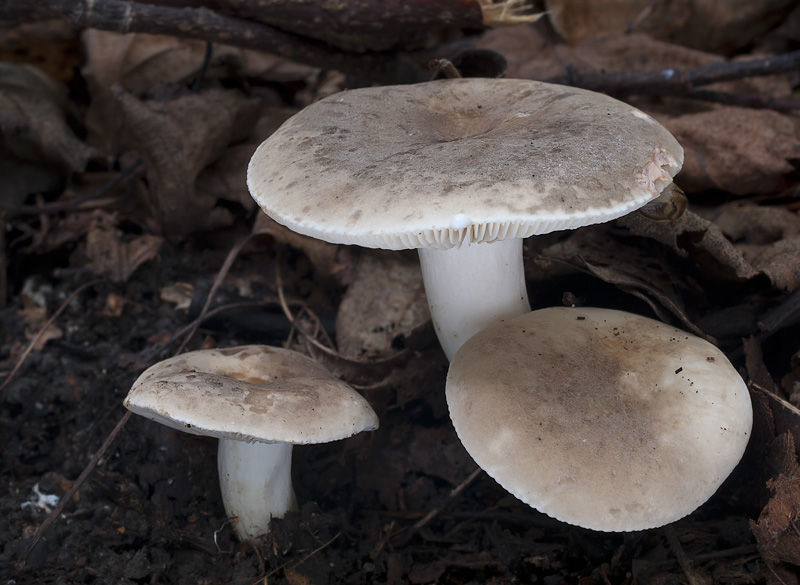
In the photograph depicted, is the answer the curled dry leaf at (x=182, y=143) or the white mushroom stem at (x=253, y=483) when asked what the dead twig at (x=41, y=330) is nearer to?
the curled dry leaf at (x=182, y=143)

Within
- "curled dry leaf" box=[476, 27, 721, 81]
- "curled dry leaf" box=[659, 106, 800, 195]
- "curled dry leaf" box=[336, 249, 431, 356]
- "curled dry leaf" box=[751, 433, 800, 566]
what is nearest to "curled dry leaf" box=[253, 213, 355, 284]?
"curled dry leaf" box=[336, 249, 431, 356]

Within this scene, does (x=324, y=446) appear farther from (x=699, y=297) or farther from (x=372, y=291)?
(x=699, y=297)

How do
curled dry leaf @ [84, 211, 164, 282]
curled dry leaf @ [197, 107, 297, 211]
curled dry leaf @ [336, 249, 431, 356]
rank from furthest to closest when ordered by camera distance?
1. curled dry leaf @ [197, 107, 297, 211]
2. curled dry leaf @ [84, 211, 164, 282]
3. curled dry leaf @ [336, 249, 431, 356]

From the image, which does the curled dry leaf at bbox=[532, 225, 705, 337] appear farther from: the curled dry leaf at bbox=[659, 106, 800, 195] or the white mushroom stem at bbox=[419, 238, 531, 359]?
the curled dry leaf at bbox=[659, 106, 800, 195]

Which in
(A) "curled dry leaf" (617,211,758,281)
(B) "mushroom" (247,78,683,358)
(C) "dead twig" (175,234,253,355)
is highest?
(B) "mushroom" (247,78,683,358)

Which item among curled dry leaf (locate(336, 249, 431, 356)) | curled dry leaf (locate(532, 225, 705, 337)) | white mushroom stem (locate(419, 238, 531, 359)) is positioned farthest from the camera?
curled dry leaf (locate(336, 249, 431, 356))

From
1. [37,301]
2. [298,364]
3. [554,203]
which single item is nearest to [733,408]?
[554,203]

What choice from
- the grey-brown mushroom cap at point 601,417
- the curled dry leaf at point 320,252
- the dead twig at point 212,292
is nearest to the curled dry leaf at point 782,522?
the grey-brown mushroom cap at point 601,417

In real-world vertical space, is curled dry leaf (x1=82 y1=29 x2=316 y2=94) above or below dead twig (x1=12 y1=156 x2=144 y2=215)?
above
